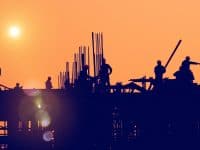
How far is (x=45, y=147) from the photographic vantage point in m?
48.9

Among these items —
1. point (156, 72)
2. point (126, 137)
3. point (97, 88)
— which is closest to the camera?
point (156, 72)

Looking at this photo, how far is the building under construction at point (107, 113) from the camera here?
144 feet

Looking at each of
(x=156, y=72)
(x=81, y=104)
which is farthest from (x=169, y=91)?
(x=81, y=104)

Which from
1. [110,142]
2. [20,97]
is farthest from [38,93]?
[110,142]

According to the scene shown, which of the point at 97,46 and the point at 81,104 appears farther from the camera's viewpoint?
the point at 97,46

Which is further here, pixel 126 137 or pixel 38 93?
pixel 126 137

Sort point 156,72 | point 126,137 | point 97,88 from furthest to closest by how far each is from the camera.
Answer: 1. point 126,137
2. point 97,88
3. point 156,72

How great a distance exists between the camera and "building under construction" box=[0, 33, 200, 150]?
1730 inches

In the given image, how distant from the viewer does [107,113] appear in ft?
151

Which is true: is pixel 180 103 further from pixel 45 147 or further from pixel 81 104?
pixel 45 147

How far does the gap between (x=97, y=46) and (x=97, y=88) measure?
405 cm

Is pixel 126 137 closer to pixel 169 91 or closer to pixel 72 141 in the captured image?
pixel 72 141

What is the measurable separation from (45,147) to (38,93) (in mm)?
4927

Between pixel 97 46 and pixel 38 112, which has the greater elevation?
pixel 97 46
